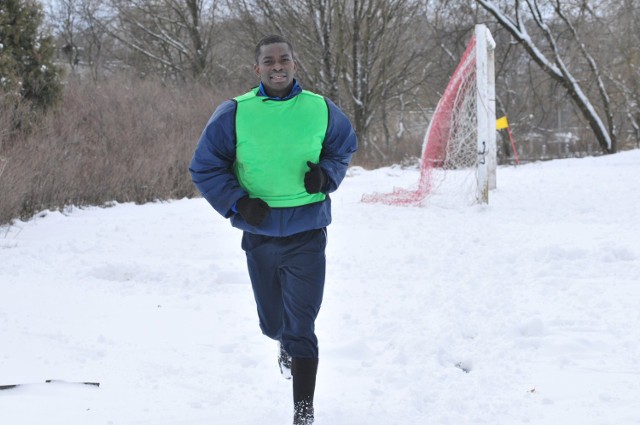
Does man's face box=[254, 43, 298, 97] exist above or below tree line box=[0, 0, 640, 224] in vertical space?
below

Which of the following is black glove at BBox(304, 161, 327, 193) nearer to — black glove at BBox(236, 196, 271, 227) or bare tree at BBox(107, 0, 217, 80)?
black glove at BBox(236, 196, 271, 227)

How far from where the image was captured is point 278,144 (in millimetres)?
2951

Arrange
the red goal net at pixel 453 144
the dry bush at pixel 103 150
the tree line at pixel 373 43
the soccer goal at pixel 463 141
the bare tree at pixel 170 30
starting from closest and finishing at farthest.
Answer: the dry bush at pixel 103 150 → the soccer goal at pixel 463 141 → the red goal net at pixel 453 144 → the tree line at pixel 373 43 → the bare tree at pixel 170 30

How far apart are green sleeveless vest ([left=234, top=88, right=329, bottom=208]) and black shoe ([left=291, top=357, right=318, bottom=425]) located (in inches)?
28.6

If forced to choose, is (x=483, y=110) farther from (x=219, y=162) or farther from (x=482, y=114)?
(x=219, y=162)

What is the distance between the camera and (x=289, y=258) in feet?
9.84

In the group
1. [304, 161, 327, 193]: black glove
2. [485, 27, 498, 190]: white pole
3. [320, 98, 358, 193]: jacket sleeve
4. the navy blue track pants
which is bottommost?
the navy blue track pants

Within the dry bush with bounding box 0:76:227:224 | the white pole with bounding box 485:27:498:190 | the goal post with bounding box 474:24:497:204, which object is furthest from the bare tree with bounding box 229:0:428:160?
the goal post with bounding box 474:24:497:204

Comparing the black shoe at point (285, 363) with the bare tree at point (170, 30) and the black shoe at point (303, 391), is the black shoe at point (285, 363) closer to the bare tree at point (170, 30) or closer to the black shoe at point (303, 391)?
the black shoe at point (303, 391)

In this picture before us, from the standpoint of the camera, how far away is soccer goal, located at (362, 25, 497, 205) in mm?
11070

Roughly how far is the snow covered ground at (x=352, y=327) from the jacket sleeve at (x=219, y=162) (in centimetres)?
106

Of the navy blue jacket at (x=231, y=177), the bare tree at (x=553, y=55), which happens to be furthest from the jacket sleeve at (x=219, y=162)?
the bare tree at (x=553, y=55)

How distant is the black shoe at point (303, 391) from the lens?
9.72 ft

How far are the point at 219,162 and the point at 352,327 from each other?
2.09m
